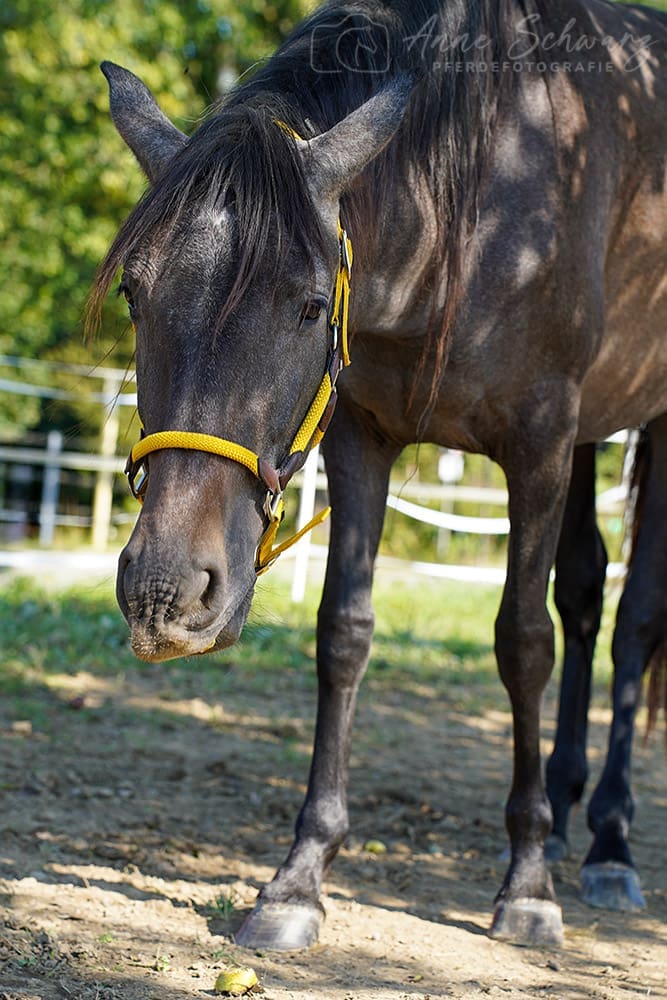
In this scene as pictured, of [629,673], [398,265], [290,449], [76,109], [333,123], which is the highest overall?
[76,109]

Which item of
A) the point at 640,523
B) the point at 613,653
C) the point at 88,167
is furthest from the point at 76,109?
the point at 613,653

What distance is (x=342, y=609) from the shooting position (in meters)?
3.44

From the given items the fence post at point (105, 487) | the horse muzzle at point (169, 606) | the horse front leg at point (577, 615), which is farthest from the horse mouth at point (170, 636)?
the fence post at point (105, 487)

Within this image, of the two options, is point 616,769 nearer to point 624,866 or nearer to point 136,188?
point 624,866

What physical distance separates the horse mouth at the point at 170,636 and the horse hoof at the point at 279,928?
3.45 ft

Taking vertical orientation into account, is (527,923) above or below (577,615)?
below

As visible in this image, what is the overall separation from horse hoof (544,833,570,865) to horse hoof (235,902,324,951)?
1272mm

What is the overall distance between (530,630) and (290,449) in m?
1.20

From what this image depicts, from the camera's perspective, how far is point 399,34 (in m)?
3.01

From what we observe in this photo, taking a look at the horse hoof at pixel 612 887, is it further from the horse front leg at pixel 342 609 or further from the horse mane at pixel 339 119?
the horse mane at pixel 339 119

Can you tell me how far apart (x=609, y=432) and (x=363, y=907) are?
1.81 m

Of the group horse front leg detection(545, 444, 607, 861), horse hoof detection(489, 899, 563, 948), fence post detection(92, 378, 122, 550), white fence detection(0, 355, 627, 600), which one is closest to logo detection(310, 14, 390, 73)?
horse front leg detection(545, 444, 607, 861)

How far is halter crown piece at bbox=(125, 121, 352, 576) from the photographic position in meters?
2.26

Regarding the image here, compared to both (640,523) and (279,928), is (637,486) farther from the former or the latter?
(279,928)
